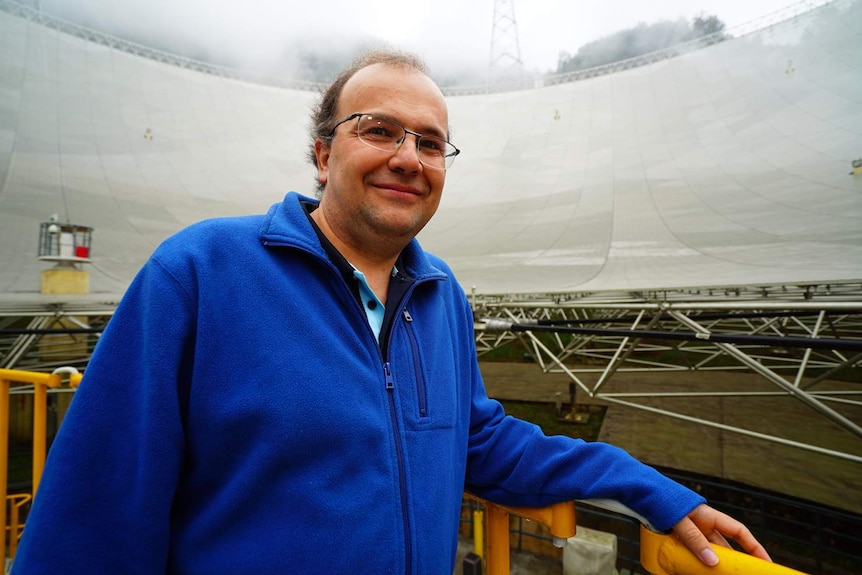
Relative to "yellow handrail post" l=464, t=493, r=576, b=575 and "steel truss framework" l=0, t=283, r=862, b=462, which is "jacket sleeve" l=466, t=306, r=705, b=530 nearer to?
"yellow handrail post" l=464, t=493, r=576, b=575

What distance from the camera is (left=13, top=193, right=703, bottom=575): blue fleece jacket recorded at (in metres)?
0.52

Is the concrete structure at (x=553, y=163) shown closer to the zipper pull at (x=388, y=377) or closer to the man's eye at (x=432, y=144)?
the man's eye at (x=432, y=144)

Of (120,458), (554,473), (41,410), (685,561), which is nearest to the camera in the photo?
(120,458)

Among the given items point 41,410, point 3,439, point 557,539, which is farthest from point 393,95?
point 3,439

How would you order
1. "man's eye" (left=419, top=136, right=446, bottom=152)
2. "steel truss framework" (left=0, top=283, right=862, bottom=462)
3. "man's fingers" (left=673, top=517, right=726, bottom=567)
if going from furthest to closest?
"steel truss framework" (left=0, top=283, right=862, bottom=462) → "man's eye" (left=419, top=136, right=446, bottom=152) → "man's fingers" (left=673, top=517, right=726, bottom=567)

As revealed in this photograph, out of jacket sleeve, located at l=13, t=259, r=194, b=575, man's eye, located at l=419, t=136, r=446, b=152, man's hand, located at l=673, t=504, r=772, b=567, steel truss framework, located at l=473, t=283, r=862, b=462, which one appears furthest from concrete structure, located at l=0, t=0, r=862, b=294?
jacket sleeve, located at l=13, t=259, r=194, b=575

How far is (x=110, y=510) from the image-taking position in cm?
52

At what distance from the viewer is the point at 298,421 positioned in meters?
0.57

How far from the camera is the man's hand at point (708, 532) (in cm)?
61

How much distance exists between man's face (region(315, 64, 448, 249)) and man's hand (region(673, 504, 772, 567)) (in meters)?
0.72

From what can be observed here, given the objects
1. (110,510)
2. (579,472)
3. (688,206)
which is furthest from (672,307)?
(688,206)

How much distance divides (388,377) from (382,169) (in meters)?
0.42

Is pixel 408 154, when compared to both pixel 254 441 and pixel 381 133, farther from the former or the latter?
pixel 254 441

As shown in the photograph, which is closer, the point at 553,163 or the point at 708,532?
the point at 708,532
